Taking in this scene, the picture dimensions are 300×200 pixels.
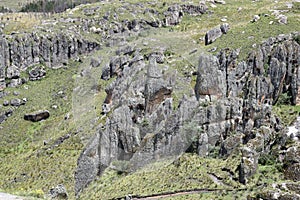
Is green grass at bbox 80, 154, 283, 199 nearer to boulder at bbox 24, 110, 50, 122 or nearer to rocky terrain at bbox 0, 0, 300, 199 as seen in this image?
rocky terrain at bbox 0, 0, 300, 199

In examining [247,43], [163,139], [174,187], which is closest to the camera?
[174,187]

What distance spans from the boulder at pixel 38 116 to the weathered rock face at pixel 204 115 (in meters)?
22.2

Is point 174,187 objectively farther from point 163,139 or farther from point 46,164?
point 46,164

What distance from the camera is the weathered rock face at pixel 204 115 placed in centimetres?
3562

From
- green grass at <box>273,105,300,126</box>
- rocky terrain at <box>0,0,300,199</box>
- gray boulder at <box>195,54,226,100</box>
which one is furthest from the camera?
gray boulder at <box>195,54,226,100</box>

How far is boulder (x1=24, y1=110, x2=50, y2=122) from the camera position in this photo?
70188 millimetres

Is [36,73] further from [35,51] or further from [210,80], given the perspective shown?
[210,80]

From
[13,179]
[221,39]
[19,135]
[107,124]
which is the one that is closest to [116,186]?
[107,124]

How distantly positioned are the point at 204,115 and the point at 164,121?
4.12m

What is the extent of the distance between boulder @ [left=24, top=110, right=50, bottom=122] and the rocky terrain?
9.1 inches

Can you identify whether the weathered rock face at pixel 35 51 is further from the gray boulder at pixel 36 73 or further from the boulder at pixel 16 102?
the boulder at pixel 16 102

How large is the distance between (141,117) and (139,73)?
380 inches

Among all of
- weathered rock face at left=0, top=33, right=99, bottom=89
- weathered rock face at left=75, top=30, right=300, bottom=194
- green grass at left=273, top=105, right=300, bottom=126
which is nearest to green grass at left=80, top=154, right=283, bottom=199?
weathered rock face at left=75, top=30, right=300, bottom=194

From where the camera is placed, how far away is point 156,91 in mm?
45188
